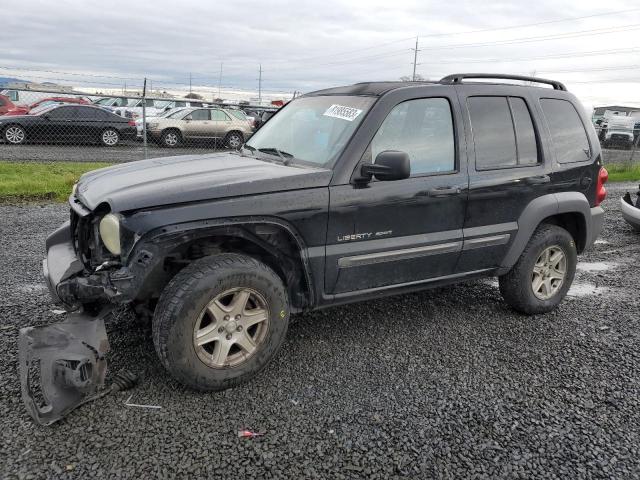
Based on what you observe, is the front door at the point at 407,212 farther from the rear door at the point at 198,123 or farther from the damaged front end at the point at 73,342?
the rear door at the point at 198,123

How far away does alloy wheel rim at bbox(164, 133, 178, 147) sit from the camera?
16.4m

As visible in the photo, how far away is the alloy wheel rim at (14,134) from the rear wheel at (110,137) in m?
2.14

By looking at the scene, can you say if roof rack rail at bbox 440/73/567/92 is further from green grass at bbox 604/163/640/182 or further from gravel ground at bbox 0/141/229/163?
green grass at bbox 604/163/640/182

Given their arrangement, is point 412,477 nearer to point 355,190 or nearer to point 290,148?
point 355,190

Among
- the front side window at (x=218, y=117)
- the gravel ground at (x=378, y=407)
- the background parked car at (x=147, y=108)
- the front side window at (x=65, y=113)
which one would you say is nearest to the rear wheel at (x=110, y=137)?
the front side window at (x=65, y=113)

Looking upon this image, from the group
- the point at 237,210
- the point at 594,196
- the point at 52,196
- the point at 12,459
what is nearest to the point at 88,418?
the point at 12,459

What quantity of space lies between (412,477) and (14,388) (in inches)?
89.0

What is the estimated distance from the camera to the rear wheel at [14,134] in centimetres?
1451

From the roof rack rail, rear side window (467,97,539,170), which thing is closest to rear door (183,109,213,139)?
the roof rack rail

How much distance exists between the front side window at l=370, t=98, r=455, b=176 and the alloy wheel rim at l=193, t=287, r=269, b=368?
1248 millimetres

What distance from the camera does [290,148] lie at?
3.81m

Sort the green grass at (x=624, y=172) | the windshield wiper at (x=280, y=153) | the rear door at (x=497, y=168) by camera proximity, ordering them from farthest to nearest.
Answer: the green grass at (x=624, y=172), the rear door at (x=497, y=168), the windshield wiper at (x=280, y=153)

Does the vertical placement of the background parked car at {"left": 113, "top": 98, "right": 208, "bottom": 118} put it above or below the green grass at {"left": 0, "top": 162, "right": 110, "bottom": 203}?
above

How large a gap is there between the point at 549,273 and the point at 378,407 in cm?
226
